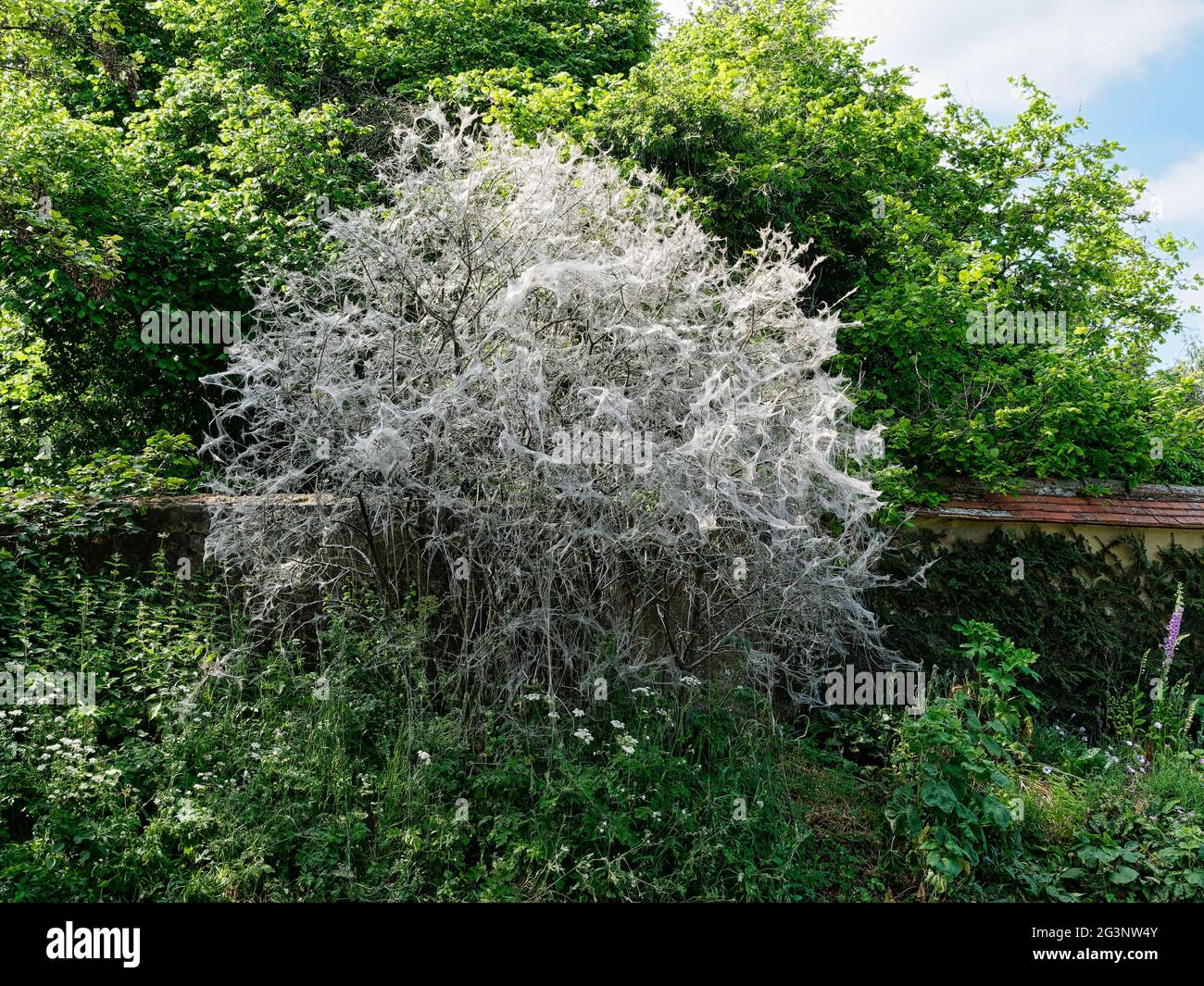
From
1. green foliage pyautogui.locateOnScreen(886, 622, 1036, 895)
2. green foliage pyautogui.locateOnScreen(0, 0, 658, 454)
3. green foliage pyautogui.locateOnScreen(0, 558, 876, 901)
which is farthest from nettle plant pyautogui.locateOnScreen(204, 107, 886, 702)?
green foliage pyautogui.locateOnScreen(0, 0, 658, 454)

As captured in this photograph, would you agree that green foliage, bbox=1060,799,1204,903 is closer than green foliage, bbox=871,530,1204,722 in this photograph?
Yes

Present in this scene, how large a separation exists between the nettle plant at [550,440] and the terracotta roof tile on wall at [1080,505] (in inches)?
99.2

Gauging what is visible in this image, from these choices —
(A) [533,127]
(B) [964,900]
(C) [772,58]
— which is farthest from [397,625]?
(C) [772,58]

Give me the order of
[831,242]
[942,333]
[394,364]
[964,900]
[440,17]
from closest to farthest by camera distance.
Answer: [964,900] → [394,364] → [942,333] → [831,242] → [440,17]

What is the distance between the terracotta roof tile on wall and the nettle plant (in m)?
2.52

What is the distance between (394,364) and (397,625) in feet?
4.66

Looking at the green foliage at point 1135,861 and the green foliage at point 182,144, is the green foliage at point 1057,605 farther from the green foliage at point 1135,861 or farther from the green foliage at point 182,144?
the green foliage at point 182,144

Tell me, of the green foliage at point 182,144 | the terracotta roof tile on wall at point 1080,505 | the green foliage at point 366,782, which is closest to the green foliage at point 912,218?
the terracotta roof tile on wall at point 1080,505

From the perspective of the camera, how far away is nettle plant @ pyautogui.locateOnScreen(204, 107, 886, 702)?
4.58 metres

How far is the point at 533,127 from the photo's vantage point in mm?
8109

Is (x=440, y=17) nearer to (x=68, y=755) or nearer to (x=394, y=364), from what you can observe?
(x=394, y=364)

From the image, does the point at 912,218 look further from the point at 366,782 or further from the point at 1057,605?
the point at 366,782

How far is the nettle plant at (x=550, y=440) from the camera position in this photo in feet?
15.0

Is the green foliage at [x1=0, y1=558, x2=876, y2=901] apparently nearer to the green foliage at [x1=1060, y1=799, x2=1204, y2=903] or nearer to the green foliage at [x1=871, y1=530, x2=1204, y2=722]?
the green foliage at [x1=1060, y1=799, x2=1204, y2=903]
